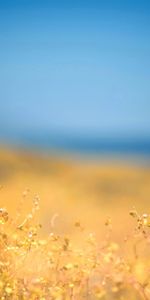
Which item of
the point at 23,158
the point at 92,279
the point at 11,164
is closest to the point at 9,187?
the point at 11,164

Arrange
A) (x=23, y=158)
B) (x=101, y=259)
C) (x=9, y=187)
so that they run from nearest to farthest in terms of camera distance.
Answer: (x=101, y=259) → (x=9, y=187) → (x=23, y=158)

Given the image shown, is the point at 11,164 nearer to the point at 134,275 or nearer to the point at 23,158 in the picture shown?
the point at 23,158

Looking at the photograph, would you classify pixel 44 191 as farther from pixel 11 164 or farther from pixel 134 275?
pixel 134 275

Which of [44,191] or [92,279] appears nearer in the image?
[92,279]

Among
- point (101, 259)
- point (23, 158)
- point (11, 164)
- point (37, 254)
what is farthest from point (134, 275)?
point (23, 158)

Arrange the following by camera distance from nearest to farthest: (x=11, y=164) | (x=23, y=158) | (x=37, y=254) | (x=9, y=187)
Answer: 1. (x=37, y=254)
2. (x=9, y=187)
3. (x=11, y=164)
4. (x=23, y=158)

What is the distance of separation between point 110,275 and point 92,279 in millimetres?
1229

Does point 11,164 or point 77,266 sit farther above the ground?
point 77,266

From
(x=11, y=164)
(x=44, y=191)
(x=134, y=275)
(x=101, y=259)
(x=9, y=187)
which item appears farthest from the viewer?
(x=11, y=164)

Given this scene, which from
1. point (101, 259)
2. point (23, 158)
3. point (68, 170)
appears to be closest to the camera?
point (101, 259)

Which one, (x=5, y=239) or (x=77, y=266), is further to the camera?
(x=5, y=239)

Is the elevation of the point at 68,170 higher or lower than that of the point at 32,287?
lower

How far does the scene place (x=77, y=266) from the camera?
19.1ft

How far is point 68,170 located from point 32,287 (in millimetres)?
46200
